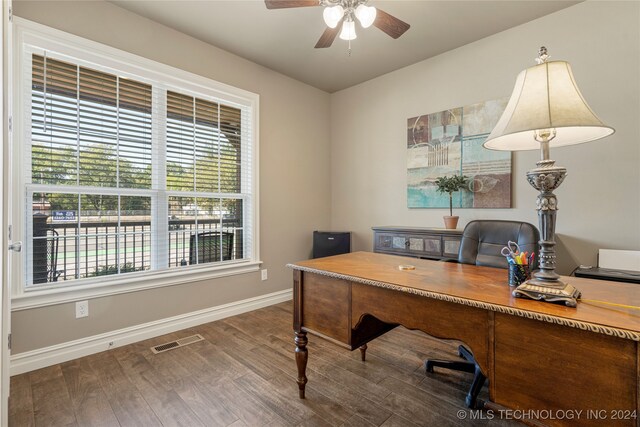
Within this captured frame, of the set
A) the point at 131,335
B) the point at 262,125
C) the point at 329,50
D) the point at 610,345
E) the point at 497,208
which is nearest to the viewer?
the point at 610,345

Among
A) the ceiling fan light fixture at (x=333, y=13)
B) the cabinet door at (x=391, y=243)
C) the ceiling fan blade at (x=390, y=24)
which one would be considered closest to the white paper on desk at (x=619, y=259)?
the cabinet door at (x=391, y=243)

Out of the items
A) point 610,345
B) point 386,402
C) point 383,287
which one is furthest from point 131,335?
point 610,345

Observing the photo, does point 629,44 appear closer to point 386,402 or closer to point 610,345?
point 610,345

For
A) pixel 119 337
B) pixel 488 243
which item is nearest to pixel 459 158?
pixel 488 243

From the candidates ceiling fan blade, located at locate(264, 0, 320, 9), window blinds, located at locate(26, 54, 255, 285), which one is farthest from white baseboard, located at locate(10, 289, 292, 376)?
ceiling fan blade, located at locate(264, 0, 320, 9)

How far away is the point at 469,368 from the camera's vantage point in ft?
6.31

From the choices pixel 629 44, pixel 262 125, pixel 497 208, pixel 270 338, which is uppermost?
pixel 629 44

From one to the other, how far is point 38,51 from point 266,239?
8.30 ft

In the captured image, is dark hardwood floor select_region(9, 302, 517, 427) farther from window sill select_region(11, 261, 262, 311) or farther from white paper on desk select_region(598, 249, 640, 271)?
white paper on desk select_region(598, 249, 640, 271)

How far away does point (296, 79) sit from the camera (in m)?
3.92

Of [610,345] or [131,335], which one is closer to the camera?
[610,345]

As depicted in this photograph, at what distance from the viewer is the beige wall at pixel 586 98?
2311 mm

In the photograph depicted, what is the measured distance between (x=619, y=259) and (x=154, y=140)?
3.99 m

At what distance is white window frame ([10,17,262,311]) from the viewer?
2066 millimetres
